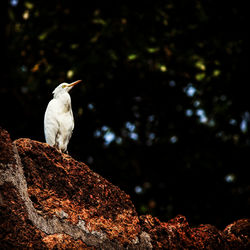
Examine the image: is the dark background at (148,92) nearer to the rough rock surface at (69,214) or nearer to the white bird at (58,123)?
the white bird at (58,123)

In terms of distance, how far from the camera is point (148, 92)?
8.78m

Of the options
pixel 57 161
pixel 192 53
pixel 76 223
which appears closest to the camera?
pixel 76 223

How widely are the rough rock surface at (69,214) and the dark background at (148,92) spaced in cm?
502

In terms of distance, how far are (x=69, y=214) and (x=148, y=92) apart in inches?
249

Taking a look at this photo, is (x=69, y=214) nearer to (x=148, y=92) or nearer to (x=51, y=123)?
(x=51, y=123)

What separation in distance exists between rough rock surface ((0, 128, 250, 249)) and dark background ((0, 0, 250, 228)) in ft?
16.5

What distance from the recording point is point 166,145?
352 inches

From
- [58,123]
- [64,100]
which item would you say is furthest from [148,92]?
[58,123]

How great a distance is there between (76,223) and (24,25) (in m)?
6.76

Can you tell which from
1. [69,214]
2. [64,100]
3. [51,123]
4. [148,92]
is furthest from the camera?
[148,92]

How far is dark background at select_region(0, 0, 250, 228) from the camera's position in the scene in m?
7.98

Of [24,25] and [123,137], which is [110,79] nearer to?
[123,137]

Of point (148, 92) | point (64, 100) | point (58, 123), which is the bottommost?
point (148, 92)

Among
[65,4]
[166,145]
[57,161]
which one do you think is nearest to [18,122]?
[65,4]
